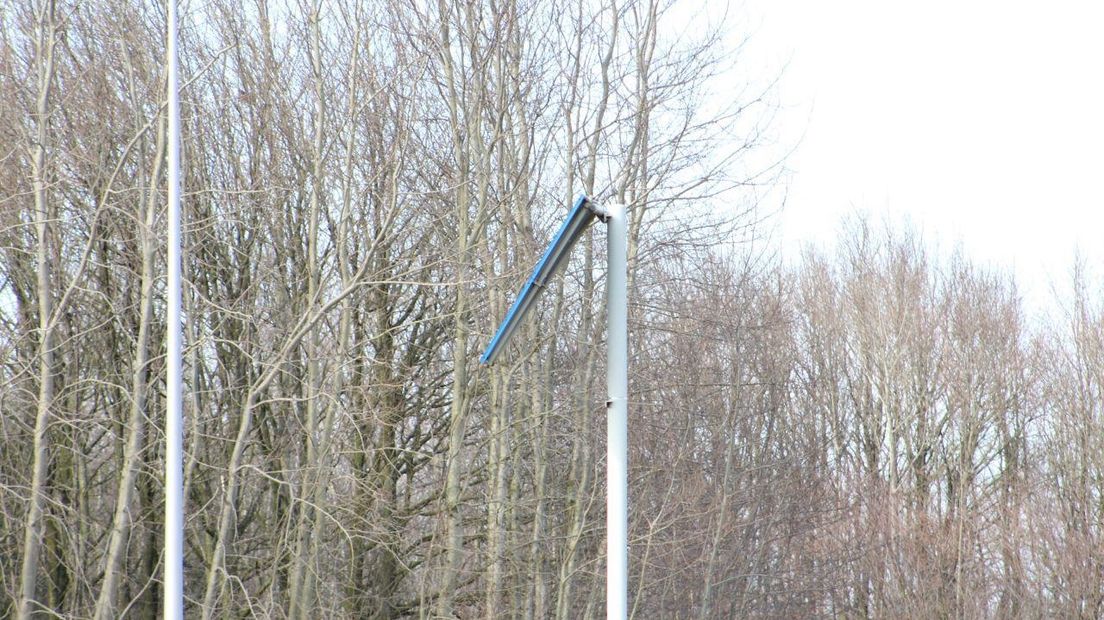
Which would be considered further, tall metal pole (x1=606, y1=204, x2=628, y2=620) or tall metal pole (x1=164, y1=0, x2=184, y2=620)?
tall metal pole (x1=164, y1=0, x2=184, y2=620)

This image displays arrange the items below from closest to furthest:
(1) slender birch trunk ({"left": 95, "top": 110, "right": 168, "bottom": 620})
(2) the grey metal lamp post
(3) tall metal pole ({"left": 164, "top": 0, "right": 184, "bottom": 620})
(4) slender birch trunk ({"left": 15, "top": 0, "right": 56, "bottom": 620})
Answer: (2) the grey metal lamp post < (3) tall metal pole ({"left": 164, "top": 0, "right": 184, "bottom": 620}) < (4) slender birch trunk ({"left": 15, "top": 0, "right": 56, "bottom": 620}) < (1) slender birch trunk ({"left": 95, "top": 110, "right": 168, "bottom": 620})

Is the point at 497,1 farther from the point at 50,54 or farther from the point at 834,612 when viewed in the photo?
the point at 834,612

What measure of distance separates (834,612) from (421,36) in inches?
701

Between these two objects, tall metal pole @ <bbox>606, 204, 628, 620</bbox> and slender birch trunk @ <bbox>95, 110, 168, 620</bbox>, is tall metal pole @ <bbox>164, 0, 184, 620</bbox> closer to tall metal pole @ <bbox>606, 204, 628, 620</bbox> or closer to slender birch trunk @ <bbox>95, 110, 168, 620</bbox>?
slender birch trunk @ <bbox>95, 110, 168, 620</bbox>

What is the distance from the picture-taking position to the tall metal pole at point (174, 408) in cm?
952

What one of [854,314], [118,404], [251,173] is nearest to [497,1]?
[251,173]

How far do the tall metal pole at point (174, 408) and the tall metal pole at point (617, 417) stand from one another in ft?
14.5

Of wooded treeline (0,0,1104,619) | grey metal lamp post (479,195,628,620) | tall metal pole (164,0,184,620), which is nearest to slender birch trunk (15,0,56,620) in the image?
wooded treeline (0,0,1104,619)

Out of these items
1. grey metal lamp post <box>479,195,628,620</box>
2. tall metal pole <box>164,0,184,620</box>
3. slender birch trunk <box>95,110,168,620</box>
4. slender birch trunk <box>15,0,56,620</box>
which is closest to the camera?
grey metal lamp post <box>479,195,628,620</box>

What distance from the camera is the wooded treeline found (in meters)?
13.7

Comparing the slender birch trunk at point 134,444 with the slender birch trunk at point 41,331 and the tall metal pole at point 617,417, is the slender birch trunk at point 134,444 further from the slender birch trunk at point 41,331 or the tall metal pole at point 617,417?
the tall metal pole at point 617,417

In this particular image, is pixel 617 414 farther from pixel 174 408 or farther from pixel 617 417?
pixel 174 408

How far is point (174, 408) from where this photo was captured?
9.82 m

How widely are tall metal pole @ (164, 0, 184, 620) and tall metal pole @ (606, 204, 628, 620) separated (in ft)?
14.5
